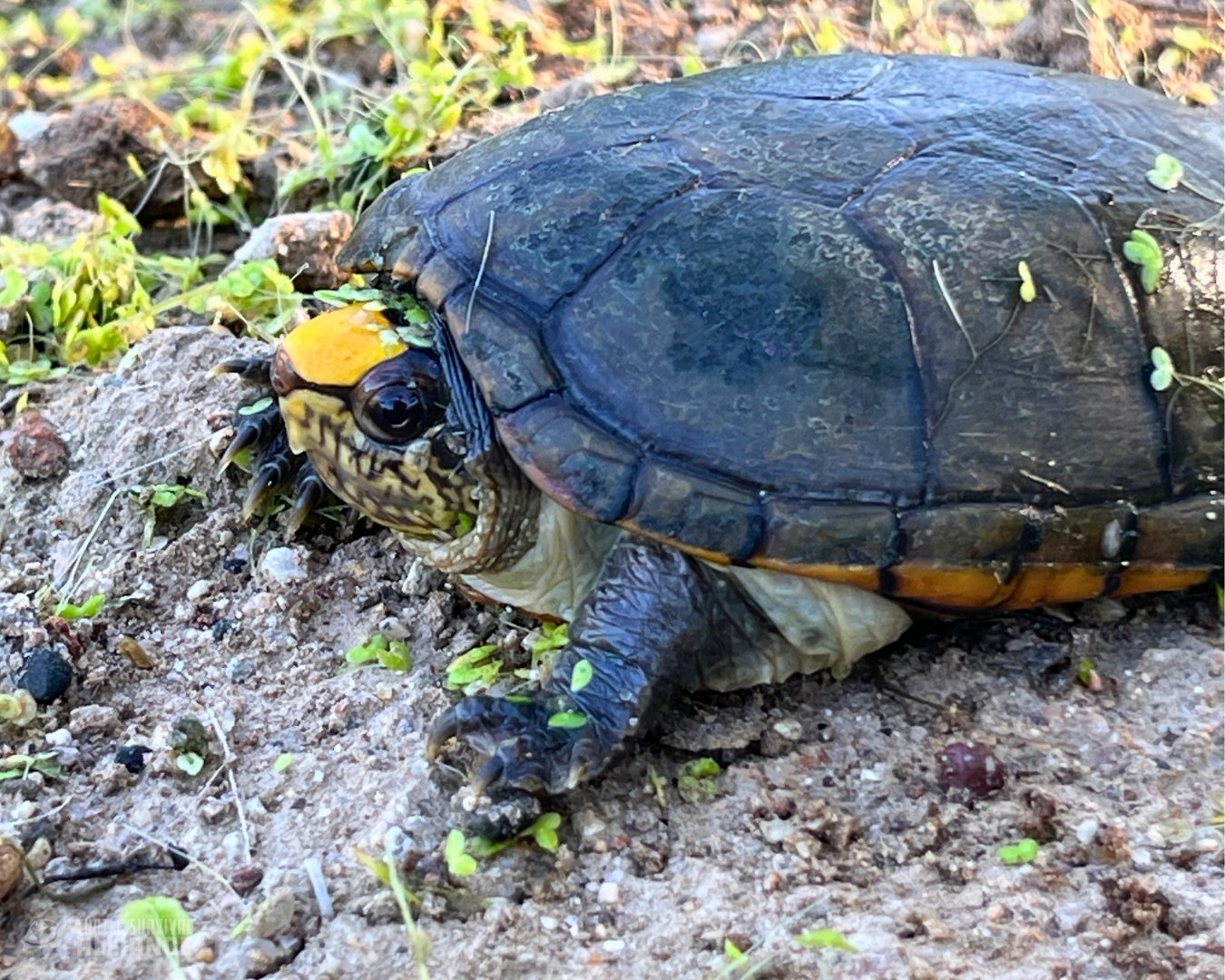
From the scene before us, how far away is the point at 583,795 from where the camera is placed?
2014mm

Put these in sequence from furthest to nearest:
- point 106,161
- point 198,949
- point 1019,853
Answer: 1. point 106,161
2. point 1019,853
3. point 198,949

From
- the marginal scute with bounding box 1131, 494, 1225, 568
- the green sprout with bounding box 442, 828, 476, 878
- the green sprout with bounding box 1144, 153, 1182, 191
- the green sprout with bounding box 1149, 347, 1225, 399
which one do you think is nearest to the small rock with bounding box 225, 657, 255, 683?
the green sprout with bounding box 442, 828, 476, 878

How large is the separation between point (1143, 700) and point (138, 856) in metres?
1.85

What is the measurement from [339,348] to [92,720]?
2.82 ft

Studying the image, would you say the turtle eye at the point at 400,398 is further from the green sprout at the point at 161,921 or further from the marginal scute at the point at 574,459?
the green sprout at the point at 161,921

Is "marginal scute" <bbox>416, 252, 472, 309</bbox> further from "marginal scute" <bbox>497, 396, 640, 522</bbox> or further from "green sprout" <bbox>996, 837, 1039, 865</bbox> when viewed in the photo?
"green sprout" <bbox>996, 837, 1039, 865</bbox>

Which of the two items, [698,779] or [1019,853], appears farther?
[698,779]

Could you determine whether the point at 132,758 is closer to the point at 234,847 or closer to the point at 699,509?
the point at 234,847

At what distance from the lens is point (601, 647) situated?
2111 millimetres

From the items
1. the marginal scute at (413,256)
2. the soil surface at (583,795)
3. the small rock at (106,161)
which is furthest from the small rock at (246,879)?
the small rock at (106,161)

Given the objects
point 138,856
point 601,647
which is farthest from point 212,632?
point 601,647

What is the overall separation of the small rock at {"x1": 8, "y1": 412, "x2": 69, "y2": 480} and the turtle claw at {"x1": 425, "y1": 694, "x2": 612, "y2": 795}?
1437mm

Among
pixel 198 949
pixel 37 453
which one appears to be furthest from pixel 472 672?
pixel 37 453

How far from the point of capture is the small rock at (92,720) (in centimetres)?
216
